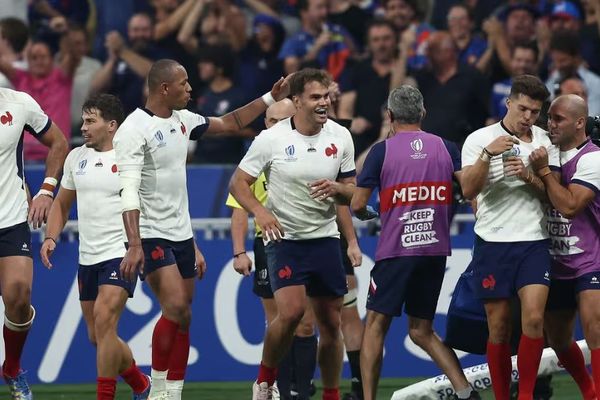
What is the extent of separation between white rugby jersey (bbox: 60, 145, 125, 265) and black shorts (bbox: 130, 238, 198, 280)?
41cm

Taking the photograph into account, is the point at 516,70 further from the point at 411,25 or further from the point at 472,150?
the point at 472,150

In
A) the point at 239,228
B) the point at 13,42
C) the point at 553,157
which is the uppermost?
the point at 13,42

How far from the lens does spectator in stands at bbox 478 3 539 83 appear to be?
1662cm

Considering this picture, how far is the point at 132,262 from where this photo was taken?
34.2 feet

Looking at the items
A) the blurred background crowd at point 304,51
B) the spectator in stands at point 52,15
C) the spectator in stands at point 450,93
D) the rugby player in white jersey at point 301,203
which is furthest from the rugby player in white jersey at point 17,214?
the spectator in stands at point 52,15

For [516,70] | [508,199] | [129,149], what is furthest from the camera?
[516,70]

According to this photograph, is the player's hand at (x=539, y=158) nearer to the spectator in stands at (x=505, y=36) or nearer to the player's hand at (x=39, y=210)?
the player's hand at (x=39, y=210)

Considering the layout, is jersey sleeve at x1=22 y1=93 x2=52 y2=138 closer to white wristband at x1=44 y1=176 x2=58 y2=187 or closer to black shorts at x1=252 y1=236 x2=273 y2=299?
white wristband at x1=44 y1=176 x2=58 y2=187

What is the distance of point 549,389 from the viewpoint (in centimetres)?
1189

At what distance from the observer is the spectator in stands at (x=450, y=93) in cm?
1553

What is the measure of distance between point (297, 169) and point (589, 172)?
2.06 metres

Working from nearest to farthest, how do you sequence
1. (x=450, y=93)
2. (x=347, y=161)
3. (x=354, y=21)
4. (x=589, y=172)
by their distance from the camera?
(x=589, y=172), (x=347, y=161), (x=450, y=93), (x=354, y=21)

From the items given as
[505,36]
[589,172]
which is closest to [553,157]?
[589,172]

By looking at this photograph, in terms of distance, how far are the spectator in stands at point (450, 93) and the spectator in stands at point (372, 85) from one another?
536 millimetres
